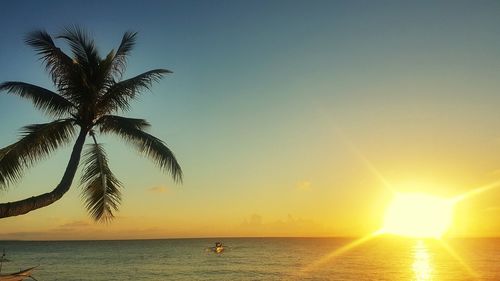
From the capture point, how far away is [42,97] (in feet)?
41.5

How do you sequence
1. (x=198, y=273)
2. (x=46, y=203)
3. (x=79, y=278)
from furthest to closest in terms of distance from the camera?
(x=198, y=273), (x=79, y=278), (x=46, y=203)

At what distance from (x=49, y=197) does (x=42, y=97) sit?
356 centimetres

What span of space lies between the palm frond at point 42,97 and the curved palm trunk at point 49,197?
1098 millimetres

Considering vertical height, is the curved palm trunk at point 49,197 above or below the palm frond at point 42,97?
below

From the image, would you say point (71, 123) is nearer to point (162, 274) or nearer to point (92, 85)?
point (92, 85)

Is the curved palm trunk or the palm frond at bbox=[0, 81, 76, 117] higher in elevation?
the palm frond at bbox=[0, 81, 76, 117]

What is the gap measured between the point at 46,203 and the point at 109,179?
2.53 meters

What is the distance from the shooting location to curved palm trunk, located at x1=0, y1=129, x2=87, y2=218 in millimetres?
9617

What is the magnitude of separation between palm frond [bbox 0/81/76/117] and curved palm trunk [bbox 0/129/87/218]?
1.10 meters

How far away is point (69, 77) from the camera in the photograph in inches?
494

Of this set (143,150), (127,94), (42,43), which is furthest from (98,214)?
(42,43)

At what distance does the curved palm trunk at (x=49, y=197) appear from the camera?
31.6 feet

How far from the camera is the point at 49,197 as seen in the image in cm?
1042

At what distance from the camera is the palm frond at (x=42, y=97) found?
12391 mm
